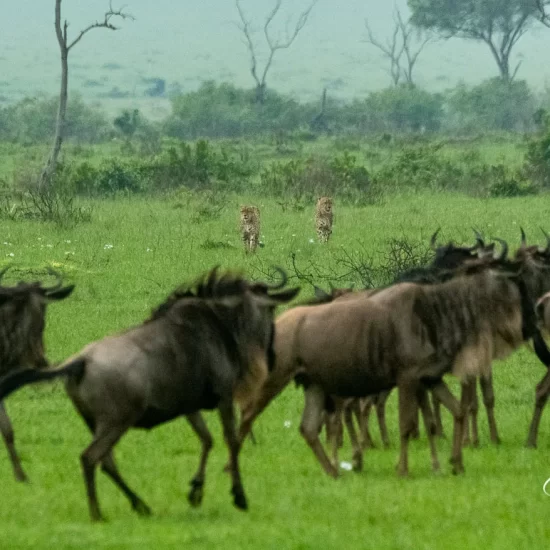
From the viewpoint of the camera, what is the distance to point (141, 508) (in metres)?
7.58

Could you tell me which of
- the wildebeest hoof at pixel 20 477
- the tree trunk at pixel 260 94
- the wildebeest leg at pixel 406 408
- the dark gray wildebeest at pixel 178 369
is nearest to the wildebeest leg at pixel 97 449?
the dark gray wildebeest at pixel 178 369

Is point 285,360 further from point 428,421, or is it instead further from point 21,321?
point 21,321

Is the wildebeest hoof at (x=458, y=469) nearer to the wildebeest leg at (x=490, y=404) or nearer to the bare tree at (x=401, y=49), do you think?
the wildebeest leg at (x=490, y=404)

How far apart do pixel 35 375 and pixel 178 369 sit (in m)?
0.75

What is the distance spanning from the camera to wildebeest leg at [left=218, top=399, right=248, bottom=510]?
7.67 meters

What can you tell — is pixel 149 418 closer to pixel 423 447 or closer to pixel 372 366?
pixel 372 366

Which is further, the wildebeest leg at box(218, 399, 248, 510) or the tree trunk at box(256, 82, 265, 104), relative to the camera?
the tree trunk at box(256, 82, 265, 104)

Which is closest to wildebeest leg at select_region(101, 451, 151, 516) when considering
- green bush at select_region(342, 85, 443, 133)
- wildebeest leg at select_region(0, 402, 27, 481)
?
wildebeest leg at select_region(0, 402, 27, 481)

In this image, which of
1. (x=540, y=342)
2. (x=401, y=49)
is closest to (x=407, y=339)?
(x=540, y=342)

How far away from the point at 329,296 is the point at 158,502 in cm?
248

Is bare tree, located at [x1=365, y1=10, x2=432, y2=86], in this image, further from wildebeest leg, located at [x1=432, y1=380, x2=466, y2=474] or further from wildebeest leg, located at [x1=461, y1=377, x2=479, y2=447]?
wildebeest leg, located at [x1=432, y1=380, x2=466, y2=474]

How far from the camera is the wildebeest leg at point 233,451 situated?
7672 mm

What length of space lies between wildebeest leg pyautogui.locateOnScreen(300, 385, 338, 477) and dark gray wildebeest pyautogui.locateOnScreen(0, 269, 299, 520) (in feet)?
2.45

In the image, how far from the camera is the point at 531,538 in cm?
704
